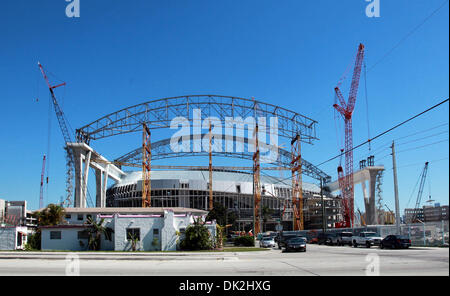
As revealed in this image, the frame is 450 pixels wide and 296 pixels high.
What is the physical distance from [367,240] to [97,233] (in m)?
28.4

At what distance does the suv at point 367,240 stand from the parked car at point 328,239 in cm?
730

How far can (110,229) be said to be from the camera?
43.0 meters

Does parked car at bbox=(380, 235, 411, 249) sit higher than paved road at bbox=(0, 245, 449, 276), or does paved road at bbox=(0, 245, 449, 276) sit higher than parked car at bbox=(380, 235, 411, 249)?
paved road at bbox=(0, 245, 449, 276)

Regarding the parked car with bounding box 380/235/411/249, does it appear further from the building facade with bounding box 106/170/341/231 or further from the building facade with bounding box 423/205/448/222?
the building facade with bounding box 106/170/341/231

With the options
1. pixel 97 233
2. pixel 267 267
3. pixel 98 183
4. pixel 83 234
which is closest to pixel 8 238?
pixel 83 234

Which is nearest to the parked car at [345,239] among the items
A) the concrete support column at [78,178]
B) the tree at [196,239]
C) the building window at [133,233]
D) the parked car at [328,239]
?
the parked car at [328,239]

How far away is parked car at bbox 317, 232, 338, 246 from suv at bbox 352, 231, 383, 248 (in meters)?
7.30

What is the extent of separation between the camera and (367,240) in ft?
142

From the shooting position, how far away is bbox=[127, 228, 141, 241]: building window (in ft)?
138

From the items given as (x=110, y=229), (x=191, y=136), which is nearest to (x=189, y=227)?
(x=110, y=229)

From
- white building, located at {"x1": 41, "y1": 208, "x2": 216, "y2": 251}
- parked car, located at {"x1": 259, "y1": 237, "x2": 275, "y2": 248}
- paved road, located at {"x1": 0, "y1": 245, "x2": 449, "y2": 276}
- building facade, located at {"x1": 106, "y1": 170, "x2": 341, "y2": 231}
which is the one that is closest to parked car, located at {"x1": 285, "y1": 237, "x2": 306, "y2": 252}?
white building, located at {"x1": 41, "y1": 208, "x2": 216, "y2": 251}

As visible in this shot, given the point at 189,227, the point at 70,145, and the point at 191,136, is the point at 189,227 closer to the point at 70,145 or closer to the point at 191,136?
the point at 70,145

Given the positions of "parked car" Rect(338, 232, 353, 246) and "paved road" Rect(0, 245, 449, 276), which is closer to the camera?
"paved road" Rect(0, 245, 449, 276)

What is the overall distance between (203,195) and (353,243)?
250ft
